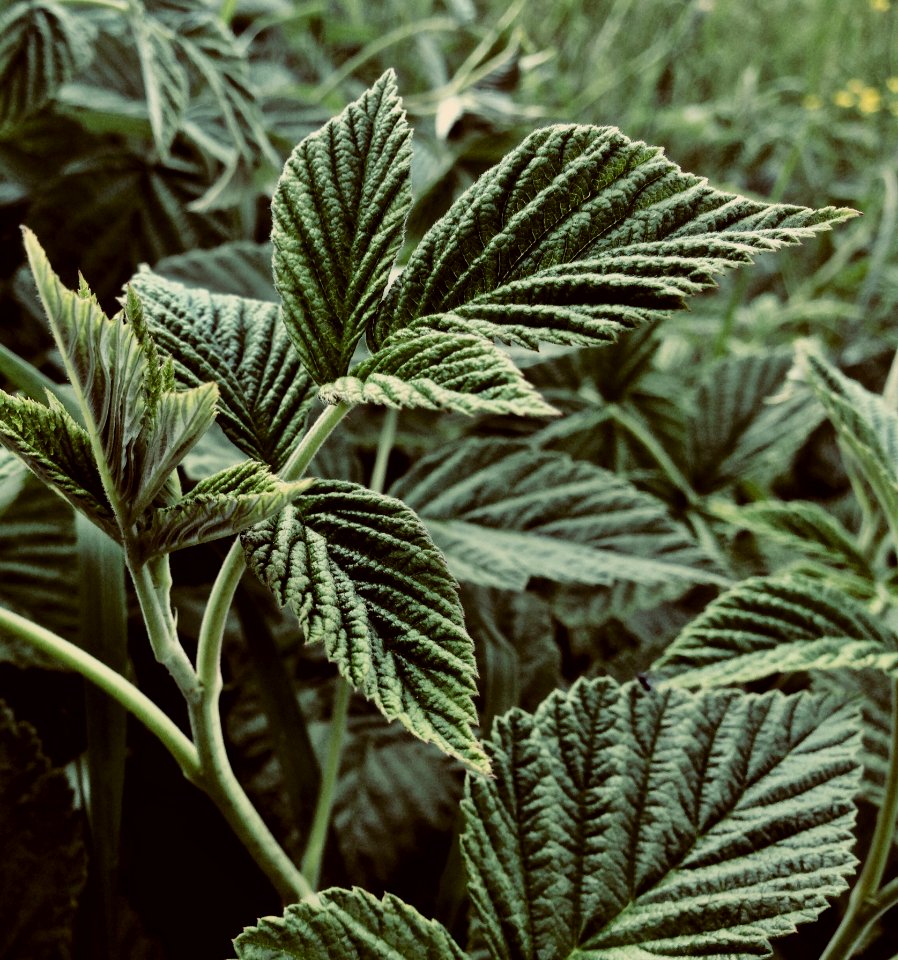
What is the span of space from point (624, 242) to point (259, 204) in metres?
0.75

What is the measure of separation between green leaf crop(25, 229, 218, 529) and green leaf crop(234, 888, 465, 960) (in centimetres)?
14

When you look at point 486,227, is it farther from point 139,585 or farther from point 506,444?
point 506,444

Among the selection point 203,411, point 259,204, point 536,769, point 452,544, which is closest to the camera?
point 203,411

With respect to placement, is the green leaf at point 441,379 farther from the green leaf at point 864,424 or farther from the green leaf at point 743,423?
the green leaf at point 743,423

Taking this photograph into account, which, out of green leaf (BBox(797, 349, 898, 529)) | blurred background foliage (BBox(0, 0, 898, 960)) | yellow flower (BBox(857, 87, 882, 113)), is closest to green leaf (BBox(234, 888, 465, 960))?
blurred background foliage (BBox(0, 0, 898, 960))

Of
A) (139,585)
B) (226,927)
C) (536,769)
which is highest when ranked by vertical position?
(139,585)

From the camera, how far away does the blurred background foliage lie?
456 millimetres

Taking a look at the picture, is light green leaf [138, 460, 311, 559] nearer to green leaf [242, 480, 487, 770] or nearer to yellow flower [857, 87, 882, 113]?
green leaf [242, 480, 487, 770]

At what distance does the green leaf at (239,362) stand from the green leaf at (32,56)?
1.24 ft

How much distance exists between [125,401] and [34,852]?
0.84ft

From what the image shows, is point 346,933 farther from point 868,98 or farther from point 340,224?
point 868,98

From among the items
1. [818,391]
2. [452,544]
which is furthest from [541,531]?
[818,391]

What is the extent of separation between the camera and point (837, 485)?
950 millimetres

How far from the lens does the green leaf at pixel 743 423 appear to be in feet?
2.26
